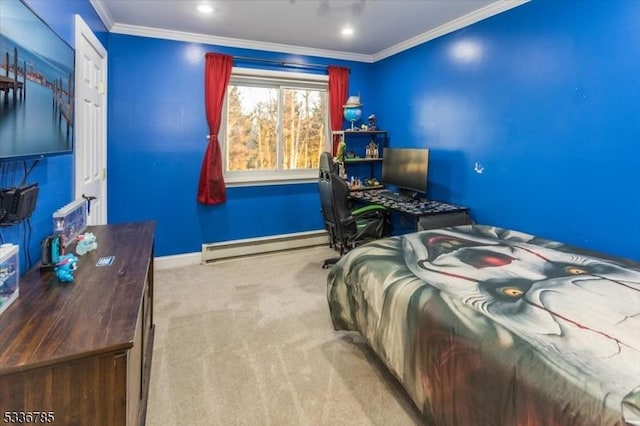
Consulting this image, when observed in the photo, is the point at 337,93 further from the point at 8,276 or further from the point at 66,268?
the point at 8,276

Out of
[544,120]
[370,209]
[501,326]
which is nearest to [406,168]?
[370,209]

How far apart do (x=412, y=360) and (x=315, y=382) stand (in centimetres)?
67

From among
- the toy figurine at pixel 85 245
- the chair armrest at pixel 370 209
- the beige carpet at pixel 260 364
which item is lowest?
the beige carpet at pixel 260 364

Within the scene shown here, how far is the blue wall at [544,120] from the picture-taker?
2.19m

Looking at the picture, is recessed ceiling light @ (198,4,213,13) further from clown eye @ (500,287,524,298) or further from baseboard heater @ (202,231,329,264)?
clown eye @ (500,287,524,298)

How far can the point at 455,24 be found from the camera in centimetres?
330

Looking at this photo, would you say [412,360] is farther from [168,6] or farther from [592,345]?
[168,6]

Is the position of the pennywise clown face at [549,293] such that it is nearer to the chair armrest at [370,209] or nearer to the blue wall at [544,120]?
the blue wall at [544,120]

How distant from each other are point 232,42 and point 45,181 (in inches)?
109

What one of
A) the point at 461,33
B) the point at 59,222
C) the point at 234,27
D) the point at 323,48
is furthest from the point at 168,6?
the point at 461,33

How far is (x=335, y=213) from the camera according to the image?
133 inches

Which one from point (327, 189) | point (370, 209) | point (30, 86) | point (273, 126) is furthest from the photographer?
point (273, 126)

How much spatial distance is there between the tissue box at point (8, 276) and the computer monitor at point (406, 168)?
3.18 m

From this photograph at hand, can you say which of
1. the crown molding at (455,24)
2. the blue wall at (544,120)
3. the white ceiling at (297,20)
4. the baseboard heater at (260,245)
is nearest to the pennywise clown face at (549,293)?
the blue wall at (544,120)
